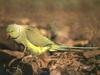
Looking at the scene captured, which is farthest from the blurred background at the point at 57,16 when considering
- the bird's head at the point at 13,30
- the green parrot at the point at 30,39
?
the bird's head at the point at 13,30

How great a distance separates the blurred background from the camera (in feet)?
23.3

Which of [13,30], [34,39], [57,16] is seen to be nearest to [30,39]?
[34,39]

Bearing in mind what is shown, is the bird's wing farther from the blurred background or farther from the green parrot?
the blurred background

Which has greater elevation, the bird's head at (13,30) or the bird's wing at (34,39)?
the bird's head at (13,30)

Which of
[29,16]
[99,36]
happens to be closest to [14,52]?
[99,36]

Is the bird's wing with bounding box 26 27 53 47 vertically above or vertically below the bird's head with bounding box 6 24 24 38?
below

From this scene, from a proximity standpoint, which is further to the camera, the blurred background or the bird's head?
the blurred background

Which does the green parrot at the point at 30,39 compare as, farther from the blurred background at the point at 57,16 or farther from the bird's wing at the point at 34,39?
the blurred background at the point at 57,16

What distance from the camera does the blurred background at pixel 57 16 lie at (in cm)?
710

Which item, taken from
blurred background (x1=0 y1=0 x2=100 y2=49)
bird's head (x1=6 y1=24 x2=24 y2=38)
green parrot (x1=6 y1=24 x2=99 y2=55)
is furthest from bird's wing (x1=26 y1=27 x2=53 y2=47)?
blurred background (x1=0 y1=0 x2=100 y2=49)

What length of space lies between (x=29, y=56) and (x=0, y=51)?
320 millimetres

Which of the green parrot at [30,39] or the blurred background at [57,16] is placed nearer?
the green parrot at [30,39]

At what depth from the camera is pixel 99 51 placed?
15.7 feet

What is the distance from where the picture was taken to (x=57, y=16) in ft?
28.6
